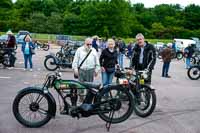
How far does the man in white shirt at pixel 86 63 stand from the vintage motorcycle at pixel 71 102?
1.68 meters

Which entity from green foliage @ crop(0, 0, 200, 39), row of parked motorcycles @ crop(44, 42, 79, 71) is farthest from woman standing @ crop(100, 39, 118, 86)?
green foliage @ crop(0, 0, 200, 39)

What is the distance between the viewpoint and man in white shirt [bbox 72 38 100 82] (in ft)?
33.5

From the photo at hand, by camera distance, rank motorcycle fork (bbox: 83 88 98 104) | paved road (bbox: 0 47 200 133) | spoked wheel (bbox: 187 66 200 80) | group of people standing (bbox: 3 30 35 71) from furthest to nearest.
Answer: spoked wheel (bbox: 187 66 200 80), group of people standing (bbox: 3 30 35 71), motorcycle fork (bbox: 83 88 98 104), paved road (bbox: 0 47 200 133)

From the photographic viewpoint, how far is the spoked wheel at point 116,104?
855 cm

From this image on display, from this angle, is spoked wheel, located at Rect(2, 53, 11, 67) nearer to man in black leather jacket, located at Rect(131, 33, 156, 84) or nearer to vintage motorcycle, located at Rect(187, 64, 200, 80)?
vintage motorcycle, located at Rect(187, 64, 200, 80)

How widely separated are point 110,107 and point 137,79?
1566mm

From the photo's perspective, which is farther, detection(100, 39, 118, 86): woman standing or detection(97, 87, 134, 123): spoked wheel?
detection(100, 39, 118, 86): woman standing

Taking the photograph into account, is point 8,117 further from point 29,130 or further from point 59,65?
point 59,65

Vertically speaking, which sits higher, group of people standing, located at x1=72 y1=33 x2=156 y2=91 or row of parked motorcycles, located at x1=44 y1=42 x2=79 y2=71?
group of people standing, located at x1=72 y1=33 x2=156 y2=91

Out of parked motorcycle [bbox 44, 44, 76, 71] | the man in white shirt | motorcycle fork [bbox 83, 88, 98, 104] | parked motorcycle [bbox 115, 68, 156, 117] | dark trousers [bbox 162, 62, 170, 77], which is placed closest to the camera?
motorcycle fork [bbox 83, 88, 98, 104]

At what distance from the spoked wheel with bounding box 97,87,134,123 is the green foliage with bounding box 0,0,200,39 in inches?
3195

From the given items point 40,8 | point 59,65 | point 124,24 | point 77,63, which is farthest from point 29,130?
point 40,8

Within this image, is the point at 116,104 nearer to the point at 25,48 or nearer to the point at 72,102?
the point at 72,102

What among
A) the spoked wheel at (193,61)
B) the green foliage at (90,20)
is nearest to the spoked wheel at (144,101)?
the spoked wheel at (193,61)
